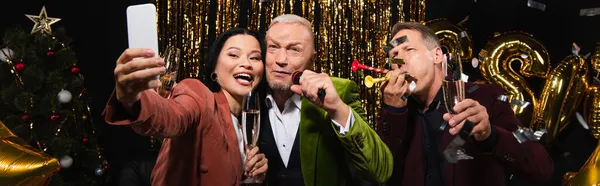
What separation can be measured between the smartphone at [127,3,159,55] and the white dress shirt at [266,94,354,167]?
1036 mm

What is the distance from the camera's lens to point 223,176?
2125 millimetres

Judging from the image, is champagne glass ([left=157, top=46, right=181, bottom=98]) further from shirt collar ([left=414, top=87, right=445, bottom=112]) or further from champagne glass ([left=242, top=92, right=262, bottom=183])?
shirt collar ([left=414, top=87, right=445, bottom=112])

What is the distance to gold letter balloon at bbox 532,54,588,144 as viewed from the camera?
11.4 ft

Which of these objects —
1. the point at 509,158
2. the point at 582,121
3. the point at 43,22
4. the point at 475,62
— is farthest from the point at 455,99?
the point at 43,22

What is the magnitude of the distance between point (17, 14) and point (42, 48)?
1.49ft

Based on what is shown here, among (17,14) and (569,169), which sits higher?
(17,14)

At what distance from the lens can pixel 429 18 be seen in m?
4.17

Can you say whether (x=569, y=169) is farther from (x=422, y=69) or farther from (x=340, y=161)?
(x=340, y=161)

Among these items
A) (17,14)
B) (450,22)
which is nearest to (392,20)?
(450,22)

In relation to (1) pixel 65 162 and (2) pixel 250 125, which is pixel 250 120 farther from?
(1) pixel 65 162

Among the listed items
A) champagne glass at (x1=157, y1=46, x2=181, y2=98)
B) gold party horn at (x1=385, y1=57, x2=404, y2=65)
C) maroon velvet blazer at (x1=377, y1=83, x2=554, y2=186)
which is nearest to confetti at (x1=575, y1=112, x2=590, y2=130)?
maroon velvet blazer at (x1=377, y1=83, x2=554, y2=186)

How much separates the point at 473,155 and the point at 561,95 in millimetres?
1320

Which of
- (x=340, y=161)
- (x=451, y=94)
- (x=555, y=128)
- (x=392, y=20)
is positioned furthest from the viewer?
(x=392, y=20)

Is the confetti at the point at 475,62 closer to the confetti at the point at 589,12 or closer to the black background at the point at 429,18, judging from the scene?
the black background at the point at 429,18
